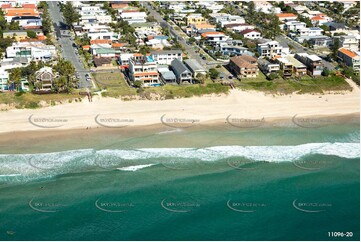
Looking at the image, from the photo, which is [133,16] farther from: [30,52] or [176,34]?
[30,52]

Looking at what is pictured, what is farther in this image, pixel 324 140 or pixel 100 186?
Result: pixel 324 140

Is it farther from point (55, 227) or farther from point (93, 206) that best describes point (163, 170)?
point (55, 227)

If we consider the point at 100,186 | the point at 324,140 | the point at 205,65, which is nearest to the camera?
the point at 100,186

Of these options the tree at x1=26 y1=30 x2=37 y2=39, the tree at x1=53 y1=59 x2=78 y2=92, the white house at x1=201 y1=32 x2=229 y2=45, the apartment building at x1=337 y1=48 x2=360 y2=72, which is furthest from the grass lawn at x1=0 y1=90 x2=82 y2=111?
the apartment building at x1=337 y1=48 x2=360 y2=72

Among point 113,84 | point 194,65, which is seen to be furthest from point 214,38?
point 113,84

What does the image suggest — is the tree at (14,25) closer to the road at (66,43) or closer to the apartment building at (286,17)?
the road at (66,43)

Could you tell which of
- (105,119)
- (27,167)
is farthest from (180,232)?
(105,119)
